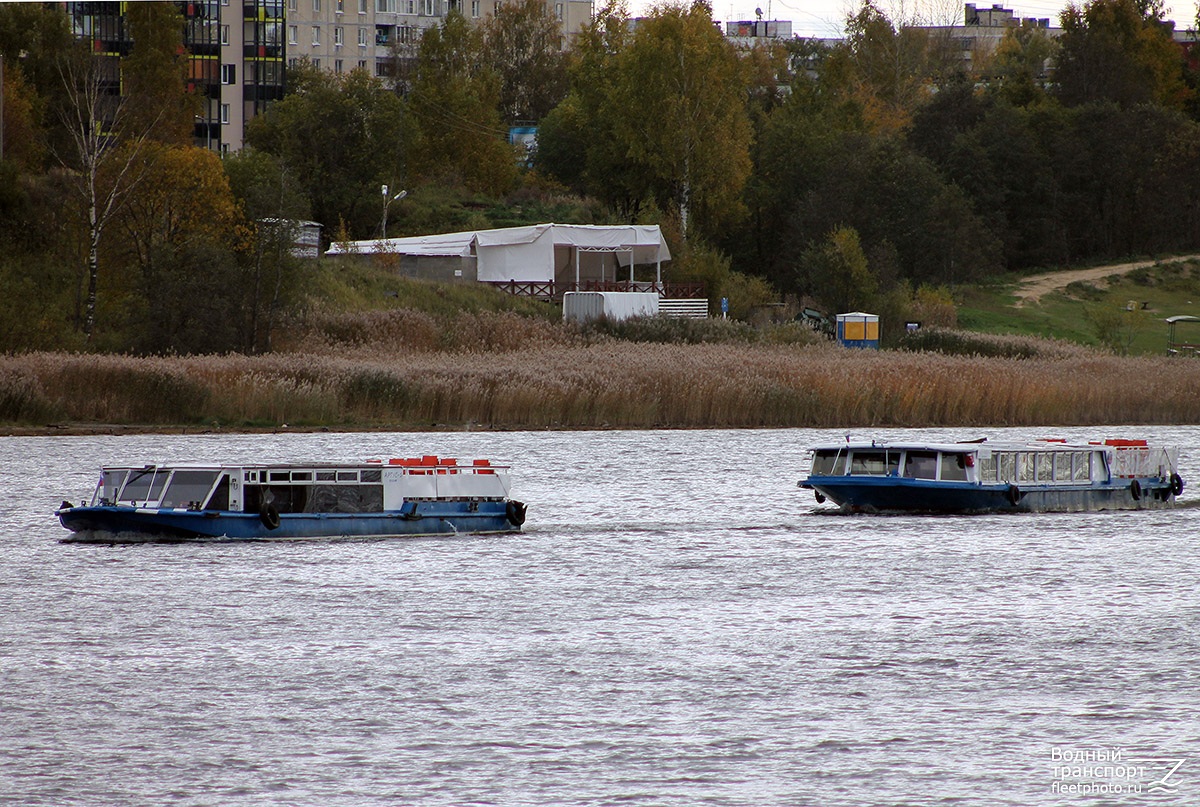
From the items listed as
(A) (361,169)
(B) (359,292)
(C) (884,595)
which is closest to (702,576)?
(C) (884,595)

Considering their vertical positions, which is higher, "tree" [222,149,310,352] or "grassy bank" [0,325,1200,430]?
"tree" [222,149,310,352]

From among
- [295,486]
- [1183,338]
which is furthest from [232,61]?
[295,486]

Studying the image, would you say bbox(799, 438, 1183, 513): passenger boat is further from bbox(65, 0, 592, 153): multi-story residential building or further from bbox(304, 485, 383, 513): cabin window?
bbox(65, 0, 592, 153): multi-story residential building

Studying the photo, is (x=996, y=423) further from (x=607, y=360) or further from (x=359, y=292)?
(x=359, y=292)

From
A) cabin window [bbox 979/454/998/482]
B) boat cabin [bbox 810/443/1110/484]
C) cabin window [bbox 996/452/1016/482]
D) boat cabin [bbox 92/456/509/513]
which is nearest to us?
boat cabin [bbox 92/456/509/513]

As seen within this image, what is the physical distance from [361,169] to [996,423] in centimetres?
4975

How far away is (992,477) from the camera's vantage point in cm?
4278

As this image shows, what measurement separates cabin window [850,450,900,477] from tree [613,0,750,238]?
64088 mm

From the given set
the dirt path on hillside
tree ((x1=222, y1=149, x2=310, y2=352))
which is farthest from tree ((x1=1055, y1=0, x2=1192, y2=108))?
tree ((x1=222, y1=149, x2=310, y2=352))

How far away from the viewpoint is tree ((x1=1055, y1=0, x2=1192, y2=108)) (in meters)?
126

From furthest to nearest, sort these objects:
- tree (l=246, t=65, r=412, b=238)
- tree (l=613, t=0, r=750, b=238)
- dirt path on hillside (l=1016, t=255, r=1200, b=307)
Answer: dirt path on hillside (l=1016, t=255, r=1200, b=307)
tree (l=613, t=0, r=750, b=238)
tree (l=246, t=65, r=412, b=238)

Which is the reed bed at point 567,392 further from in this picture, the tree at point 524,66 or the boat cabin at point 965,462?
the tree at point 524,66

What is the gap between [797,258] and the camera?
4402 inches

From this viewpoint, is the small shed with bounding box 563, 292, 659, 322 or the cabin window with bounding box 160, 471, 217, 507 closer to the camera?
the cabin window with bounding box 160, 471, 217, 507
